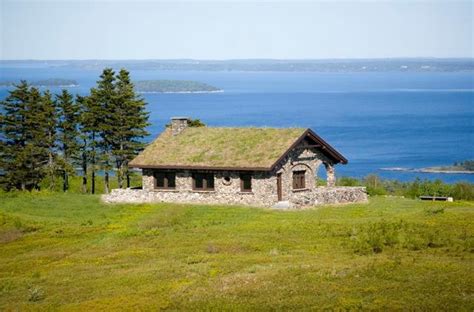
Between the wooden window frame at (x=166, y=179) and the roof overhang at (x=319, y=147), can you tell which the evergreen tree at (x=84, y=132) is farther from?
the roof overhang at (x=319, y=147)

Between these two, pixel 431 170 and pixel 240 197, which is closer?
pixel 240 197

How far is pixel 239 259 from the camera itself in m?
30.1

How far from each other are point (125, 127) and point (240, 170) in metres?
17.6

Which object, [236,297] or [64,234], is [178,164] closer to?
[64,234]

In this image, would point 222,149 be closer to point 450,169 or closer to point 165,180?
point 165,180

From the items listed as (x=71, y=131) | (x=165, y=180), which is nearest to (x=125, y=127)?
(x=71, y=131)

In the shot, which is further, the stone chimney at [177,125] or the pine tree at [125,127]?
the pine tree at [125,127]

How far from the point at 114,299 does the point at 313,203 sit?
24.7 m

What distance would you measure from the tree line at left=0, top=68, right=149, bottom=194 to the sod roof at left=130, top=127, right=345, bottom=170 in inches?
385

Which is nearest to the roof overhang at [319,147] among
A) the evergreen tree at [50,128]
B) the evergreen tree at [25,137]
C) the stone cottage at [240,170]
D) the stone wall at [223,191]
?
the stone cottage at [240,170]

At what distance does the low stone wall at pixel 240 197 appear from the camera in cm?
4819

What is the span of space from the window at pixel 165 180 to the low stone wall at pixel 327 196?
7.72 meters

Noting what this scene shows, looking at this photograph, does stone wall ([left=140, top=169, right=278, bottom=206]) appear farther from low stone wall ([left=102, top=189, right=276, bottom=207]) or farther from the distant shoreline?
the distant shoreline

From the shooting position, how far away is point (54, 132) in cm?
6556
